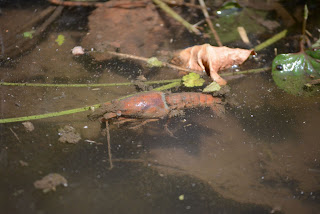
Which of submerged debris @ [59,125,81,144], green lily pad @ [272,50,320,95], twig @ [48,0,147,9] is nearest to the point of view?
submerged debris @ [59,125,81,144]

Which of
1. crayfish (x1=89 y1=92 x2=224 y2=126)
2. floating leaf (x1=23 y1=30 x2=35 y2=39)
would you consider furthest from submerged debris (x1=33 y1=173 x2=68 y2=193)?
floating leaf (x1=23 y1=30 x2=35 y2=39)

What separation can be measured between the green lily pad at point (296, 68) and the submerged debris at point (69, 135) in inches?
85.1

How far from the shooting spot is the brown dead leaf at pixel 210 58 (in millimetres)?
3455

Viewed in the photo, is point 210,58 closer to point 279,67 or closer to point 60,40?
point 279,67

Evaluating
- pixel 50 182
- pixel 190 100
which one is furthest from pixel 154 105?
pixel 50 182

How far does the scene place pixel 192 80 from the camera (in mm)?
3348

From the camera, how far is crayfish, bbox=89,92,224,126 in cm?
290

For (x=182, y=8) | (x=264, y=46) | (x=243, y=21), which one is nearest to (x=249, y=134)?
(x=264, y=46)

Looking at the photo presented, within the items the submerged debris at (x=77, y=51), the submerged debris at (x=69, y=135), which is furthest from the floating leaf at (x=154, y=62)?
the submerged debris at (x=69, y=135)

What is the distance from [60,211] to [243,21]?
3.37m

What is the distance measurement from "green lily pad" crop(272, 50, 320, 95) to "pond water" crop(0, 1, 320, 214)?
6.2 inches

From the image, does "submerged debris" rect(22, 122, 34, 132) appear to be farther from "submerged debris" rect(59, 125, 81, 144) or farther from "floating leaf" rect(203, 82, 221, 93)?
"floating leaf" rect(203, 82, 221, 93)

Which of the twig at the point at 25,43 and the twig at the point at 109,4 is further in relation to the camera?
the twig at the point at 109,4

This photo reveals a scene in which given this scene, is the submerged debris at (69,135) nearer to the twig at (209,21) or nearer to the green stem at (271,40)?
the twig at (209,21)
